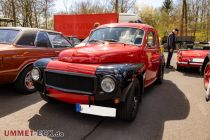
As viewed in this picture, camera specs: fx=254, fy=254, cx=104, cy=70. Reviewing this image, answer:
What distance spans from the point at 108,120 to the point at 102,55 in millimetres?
1188

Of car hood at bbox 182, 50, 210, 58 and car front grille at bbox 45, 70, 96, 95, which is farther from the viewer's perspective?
car hood at bbox 182, 50, 210, 58

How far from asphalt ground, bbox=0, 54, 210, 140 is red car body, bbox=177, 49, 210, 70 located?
3.75 m

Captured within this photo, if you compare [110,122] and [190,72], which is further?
[190,72]

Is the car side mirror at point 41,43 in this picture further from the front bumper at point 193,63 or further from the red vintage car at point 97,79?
the front bumper at point 193,63

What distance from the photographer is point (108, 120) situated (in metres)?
4.64

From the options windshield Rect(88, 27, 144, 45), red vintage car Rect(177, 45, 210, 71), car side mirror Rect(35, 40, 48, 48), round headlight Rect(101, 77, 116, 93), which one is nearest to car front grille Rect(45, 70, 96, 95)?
round headlight Rect(101, 77, 116, 93)

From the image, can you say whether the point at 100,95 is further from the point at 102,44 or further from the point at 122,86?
the point at 102,44

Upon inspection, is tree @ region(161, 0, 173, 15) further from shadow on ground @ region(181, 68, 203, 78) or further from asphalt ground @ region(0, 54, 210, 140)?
asphalt ground @ region(0, 54, 210, 140)

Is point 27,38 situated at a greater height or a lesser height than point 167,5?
lesser

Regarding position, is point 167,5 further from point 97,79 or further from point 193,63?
point 97,79

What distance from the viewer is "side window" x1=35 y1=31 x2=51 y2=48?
6.54 m

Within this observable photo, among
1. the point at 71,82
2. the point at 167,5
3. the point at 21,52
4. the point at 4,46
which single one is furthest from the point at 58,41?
the point at 167,5

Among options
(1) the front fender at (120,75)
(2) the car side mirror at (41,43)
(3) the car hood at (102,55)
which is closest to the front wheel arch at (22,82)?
(2) the car side mirror at (41,43)

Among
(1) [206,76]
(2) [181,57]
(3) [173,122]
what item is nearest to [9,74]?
(3) [173,122]
